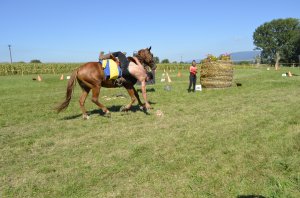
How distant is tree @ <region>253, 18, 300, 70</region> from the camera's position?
104 meters

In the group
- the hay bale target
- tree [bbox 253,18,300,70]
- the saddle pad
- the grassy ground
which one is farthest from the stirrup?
tree [bbox 253,18,300,70]

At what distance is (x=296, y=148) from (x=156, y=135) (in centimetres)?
301

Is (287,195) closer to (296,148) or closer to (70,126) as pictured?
(296,148)

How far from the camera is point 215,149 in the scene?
6359 millimetres

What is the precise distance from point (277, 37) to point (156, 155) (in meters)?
114

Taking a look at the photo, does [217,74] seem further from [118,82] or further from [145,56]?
[118,82]

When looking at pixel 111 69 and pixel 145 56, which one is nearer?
pixel 111 69

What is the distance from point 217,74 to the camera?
18.1 m

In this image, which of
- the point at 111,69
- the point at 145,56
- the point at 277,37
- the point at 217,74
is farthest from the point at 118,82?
the point at 277,37

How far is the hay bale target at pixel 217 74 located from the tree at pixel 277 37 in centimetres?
9267

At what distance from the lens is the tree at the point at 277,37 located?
104000mm

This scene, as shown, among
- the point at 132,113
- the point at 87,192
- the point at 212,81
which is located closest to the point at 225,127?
the point at 132,113

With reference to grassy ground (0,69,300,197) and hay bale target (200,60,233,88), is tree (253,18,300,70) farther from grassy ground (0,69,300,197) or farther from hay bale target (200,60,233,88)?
grassy ground (0,69,300,197)

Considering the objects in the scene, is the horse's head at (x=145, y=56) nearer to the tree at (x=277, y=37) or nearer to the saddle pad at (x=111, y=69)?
the saddle pad at (x=111, y=69)
